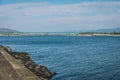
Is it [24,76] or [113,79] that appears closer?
[24,76]

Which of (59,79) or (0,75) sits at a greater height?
(0,75)

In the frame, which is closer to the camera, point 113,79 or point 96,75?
point 113,79

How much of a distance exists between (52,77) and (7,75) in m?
8.90

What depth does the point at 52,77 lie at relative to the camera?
21.9 metres

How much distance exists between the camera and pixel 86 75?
23.5 m

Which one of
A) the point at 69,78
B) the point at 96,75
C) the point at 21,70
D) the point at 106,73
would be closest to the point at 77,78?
the point at 69,78

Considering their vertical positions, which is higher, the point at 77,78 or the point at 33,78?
the point at 33,78

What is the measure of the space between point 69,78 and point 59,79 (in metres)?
1.01

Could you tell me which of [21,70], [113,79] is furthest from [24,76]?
[113,79]

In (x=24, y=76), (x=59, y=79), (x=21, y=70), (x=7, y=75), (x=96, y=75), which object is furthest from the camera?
(x=96, y=75)

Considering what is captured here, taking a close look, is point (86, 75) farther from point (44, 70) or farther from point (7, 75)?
point (7, 75)

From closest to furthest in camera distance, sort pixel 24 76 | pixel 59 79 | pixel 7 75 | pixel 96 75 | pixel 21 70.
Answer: pixel 7 75
pixel 24 76
pixel 21 70
pixel 59 79
pixel 96 75

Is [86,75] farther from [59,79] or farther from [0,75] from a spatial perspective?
[0,75]

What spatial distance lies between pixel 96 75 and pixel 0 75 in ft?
37.8
